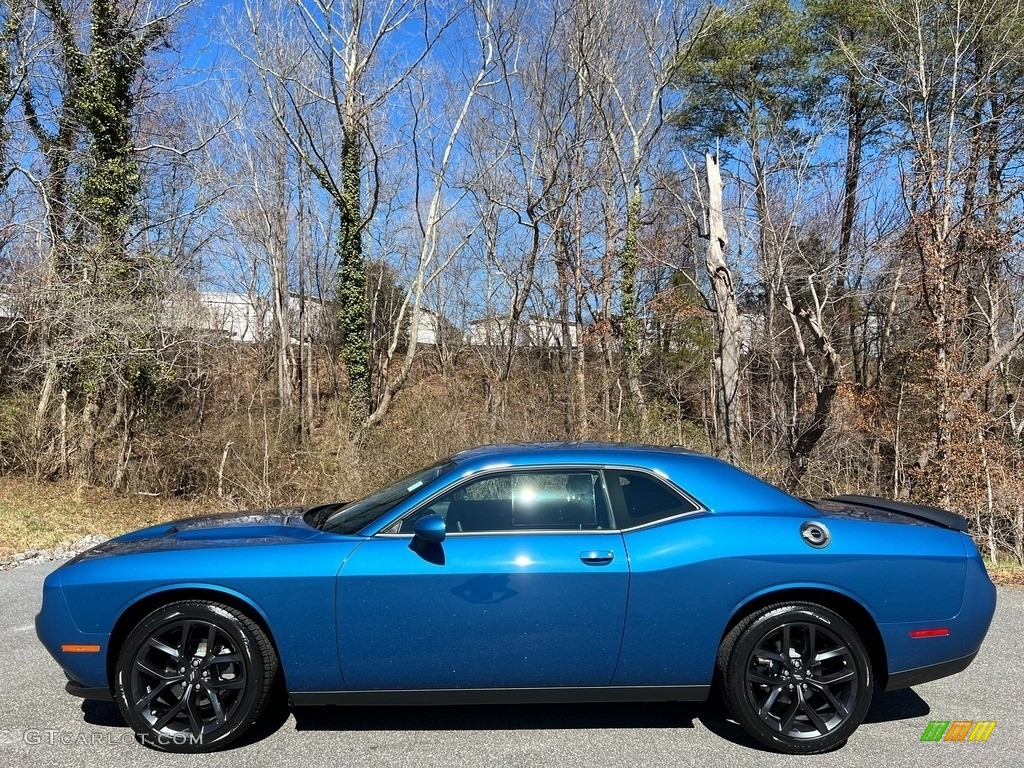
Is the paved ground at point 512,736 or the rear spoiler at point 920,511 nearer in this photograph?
the paved ground at point 512,736

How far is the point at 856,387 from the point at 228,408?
575 inches

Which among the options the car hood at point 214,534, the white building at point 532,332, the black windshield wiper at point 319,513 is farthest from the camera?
the white building at point 532,332

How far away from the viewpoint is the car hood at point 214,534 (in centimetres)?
351

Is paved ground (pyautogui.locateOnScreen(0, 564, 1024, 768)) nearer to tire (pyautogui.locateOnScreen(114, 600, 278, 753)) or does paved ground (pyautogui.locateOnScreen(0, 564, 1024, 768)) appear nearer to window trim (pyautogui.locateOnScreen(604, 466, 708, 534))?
tire (pyautogui.locateOnScreen(114, 600, 278, 753))

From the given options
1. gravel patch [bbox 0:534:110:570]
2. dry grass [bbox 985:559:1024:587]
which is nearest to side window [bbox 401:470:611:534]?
dry grass [bbox 985:559:1024:587]

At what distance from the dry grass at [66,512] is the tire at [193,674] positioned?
19.4 feet

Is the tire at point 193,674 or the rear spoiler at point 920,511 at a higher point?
the rear spoiler at point 920,511

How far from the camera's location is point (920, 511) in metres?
3.87

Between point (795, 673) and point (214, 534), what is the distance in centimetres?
304

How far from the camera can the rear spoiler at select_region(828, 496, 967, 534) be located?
3639mm

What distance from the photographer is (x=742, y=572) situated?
129 inches

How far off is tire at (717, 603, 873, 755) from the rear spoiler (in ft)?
2.81

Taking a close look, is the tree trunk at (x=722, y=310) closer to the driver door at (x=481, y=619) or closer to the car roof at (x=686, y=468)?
the car roof at (x=686, y=468)
